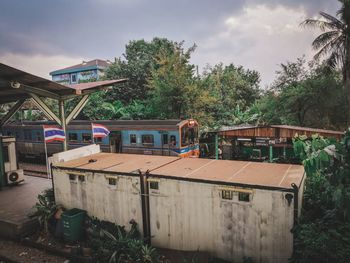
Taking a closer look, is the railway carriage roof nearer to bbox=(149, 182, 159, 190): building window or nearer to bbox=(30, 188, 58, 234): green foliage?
bbox=(30, 188, 58, 234): green foliage

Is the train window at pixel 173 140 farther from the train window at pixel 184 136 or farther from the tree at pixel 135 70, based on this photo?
the tree at pixel 135 70

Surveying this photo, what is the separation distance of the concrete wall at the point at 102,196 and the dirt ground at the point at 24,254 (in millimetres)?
1589

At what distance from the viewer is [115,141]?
1736cm

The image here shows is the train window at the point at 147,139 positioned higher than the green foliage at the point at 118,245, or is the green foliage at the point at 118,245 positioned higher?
the train window at the point at 147,139

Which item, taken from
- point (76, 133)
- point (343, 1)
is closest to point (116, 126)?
point (76, 133)

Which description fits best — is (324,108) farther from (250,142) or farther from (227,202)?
(227,202)

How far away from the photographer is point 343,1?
646 inches

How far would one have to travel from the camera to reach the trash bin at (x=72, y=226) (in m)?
7.59

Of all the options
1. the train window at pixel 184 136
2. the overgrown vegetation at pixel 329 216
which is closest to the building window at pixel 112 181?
the overgrown vegetation at pixel 329 216

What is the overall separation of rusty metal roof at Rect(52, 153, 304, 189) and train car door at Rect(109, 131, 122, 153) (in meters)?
7.08

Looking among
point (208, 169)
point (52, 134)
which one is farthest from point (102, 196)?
point (52, 134)

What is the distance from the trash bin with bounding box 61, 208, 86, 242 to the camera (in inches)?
299

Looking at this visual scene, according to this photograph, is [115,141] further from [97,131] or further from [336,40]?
[336,40]

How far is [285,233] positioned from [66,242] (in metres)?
6.27
